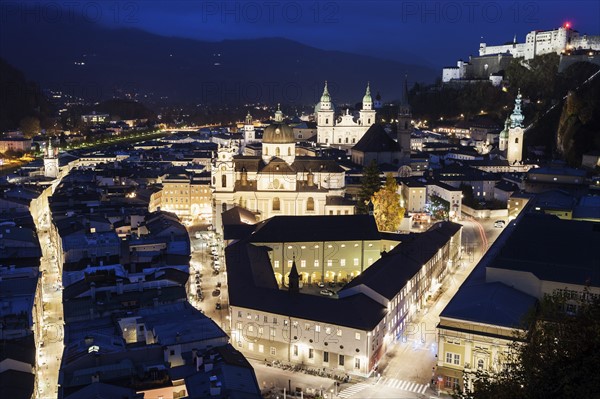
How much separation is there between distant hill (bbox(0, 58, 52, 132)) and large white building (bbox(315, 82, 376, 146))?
5553 cm

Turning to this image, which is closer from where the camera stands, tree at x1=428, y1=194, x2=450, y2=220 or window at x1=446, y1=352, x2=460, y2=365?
window at x1=446, y1=352, x2=460, y2=365

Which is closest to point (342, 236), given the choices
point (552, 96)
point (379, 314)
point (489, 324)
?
point (379, 314)

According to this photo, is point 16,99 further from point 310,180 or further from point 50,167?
point 310,180

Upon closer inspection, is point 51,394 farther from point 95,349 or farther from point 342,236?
point 342,236

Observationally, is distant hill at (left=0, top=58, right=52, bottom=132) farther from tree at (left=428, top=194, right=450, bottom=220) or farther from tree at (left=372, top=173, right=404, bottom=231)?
tree at (left=372, top=173, right=404, bottom=231)

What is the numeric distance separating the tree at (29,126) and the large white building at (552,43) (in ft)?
252

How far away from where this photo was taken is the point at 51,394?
19.8 m

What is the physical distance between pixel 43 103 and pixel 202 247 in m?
87.0

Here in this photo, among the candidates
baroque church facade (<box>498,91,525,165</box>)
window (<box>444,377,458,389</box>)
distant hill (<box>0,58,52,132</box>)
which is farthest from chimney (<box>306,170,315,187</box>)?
distant hill (<box>0,58,52,132</box>)

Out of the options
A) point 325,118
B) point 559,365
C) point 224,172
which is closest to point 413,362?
point 559,365

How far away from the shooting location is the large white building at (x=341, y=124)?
6975 cm

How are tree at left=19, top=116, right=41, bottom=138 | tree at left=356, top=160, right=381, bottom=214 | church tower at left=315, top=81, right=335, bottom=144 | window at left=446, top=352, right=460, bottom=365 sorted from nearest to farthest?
window at left=446, top=352, right=460, bottom=365 → tree at left=356, top=160, right=381, bottom=214 → church tower at left=315, top=81, right=335, bottom=144 → tree at left=19, top=116, right=41, bottom=138

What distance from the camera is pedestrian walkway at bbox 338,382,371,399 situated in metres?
20.0

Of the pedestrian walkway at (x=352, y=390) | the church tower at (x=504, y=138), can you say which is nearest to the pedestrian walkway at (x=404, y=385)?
the pedestrian walkway at (x=352, y=390)
